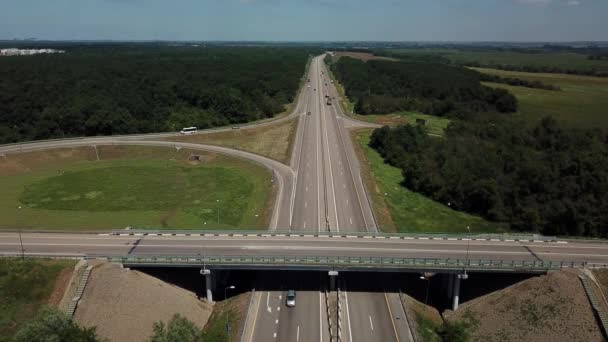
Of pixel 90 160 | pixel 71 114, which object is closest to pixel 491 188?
pixel 90 160

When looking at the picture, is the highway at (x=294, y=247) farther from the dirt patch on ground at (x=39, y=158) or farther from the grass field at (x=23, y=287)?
the dirt patch on ground at (x=39, y=158)

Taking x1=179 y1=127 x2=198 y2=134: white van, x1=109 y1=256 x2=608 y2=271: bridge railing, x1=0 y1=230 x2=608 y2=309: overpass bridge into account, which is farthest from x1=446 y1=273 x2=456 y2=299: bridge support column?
x1=179 y1=127 x2=198 y2=134: white van

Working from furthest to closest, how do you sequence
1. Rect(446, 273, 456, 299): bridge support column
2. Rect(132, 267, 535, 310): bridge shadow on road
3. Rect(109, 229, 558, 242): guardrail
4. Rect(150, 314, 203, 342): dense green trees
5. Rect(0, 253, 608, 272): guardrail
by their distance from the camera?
1. Rect(109, 229, 558, 242): guardrail
2. Rect(132, 267, 535, 310): bridge shadow on road
3. Rect(446, 273, 456, 299): bridge support column
4. Rect(0, 253, 608, 272): guardrail
5. Rect(150, 314, 203, 342): dense green trees

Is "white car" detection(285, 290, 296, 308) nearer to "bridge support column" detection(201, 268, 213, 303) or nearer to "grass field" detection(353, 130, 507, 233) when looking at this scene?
"bridge support column" detection(201, 268, 213, 303)

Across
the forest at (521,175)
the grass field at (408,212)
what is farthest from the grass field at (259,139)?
the forest at (521,175)

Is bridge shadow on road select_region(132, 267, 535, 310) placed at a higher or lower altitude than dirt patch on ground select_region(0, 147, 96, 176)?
lower

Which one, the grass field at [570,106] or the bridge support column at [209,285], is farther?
the grass field at [570,106]

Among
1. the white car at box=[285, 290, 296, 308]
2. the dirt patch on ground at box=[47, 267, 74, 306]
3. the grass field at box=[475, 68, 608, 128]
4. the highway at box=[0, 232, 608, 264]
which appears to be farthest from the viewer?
the grass field at box=[475, 68, 608, 128]
